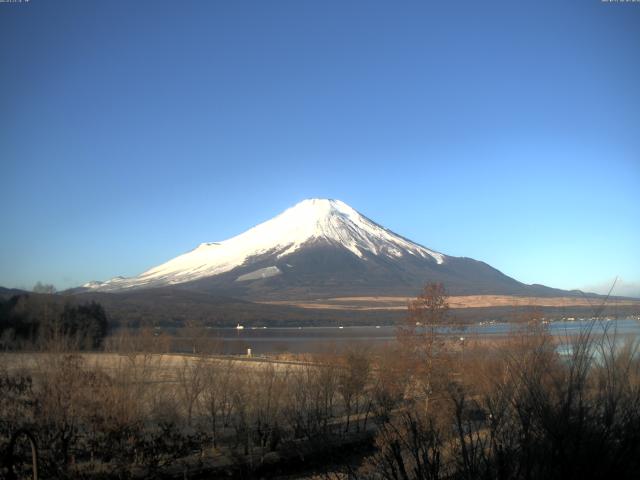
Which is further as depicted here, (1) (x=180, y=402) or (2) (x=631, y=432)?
(1) (x=180, y=402)

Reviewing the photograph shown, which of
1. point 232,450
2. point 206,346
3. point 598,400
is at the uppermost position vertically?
point 598,400

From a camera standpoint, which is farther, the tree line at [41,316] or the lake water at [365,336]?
the tree line at [41,316]

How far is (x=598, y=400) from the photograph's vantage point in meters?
4.57

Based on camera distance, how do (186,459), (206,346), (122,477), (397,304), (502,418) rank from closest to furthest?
(502,418) < (122,477) < (186,459) < (206,346) < (397,304)

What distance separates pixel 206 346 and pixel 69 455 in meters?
12.5

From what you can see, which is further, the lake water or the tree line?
the tree line

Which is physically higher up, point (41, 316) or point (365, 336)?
point (41, 316)

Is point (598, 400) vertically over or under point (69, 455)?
over

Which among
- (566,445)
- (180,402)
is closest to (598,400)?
(566,445)

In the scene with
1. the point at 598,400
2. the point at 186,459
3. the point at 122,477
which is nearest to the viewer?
the point at 598,400

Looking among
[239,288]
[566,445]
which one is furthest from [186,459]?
[239,288]

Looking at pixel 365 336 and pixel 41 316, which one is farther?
pixel 365 336

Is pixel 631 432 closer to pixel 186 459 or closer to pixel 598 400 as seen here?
pixel 598 400

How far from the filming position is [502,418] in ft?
16.2
